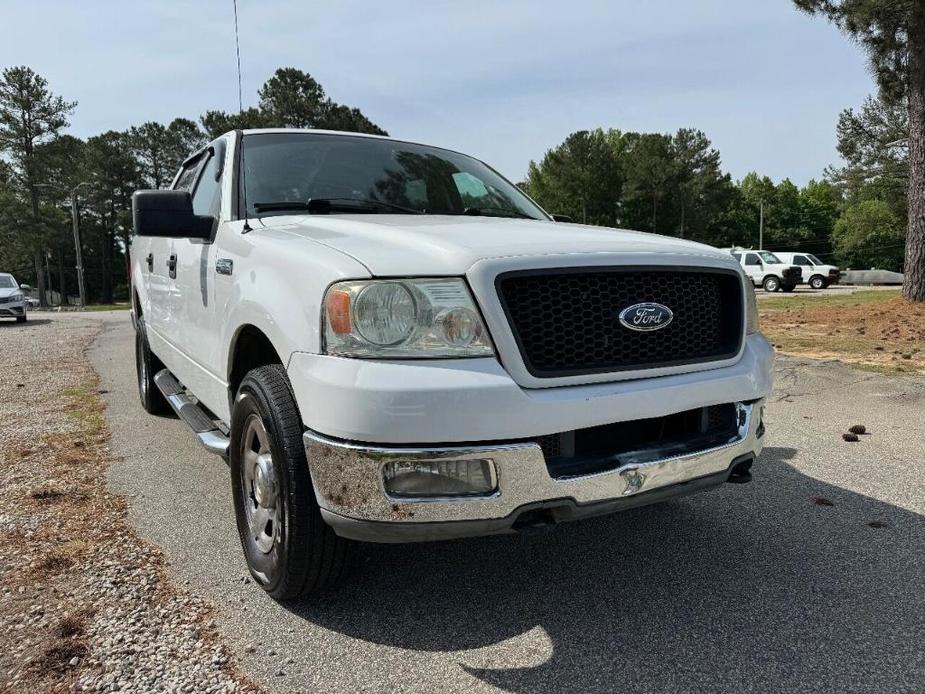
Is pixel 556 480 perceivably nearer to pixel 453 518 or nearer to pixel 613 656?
pixel 453 518

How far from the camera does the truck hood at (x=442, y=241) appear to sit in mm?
2088

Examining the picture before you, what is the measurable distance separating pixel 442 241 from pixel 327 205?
109cm

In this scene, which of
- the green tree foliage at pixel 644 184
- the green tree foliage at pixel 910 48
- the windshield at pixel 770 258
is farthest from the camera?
the green tree foliage at pixel 644 184

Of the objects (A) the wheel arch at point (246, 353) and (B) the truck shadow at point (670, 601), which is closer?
(B) the truck shadow at point (670, 601)

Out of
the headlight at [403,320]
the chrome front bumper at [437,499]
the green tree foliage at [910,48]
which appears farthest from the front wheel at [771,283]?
the headlight at [403,320]

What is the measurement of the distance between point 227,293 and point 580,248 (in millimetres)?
1463

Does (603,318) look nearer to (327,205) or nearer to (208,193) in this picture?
(327,205)

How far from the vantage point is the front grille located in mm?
2100

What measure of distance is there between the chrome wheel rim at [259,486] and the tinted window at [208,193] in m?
1.25

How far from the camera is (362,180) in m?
3.40

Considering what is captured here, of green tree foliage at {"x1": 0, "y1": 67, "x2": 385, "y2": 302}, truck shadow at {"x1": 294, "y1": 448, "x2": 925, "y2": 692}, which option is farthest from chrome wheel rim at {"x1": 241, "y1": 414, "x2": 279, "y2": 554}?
green tree foliage at {"x1": 0, "y1": 67, "x2": 385, "y2": 302}

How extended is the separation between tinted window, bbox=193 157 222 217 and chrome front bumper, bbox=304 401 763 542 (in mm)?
1780

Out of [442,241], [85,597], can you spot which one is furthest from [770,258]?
[85,597]

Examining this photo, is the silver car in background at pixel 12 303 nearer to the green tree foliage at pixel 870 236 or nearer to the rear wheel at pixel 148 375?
the rear wheel at pixel 148 375
